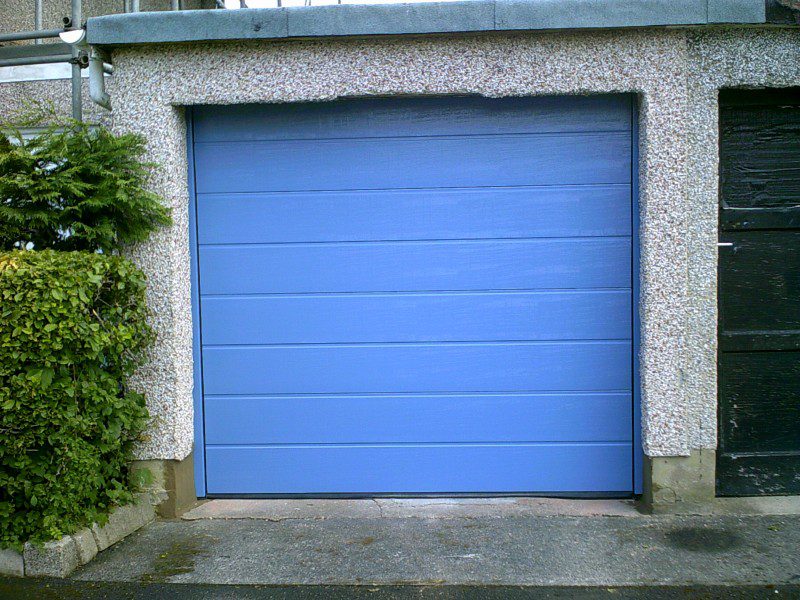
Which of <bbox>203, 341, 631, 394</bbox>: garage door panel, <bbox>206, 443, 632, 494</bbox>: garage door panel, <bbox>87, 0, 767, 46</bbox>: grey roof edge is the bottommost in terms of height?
<bbox>206, 443, 632, 494</bbox>: garage door panel

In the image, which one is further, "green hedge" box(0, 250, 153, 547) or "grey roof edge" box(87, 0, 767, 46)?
"grey roof edge" box(87, 0, 767, 46)

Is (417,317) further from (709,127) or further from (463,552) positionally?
(709,127)

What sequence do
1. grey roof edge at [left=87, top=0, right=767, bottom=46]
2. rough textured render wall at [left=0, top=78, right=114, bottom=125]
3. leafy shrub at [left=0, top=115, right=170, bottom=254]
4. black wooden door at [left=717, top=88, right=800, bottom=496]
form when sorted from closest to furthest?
leafy shrub at [left=0, top=115, right=170, bottom=254] < grey roof edge at [left=87, top=0, right=767, bottom=46] < black wooden door at [left=717, top=88, right=800, bottom=496] < rough textured render wall at [left=0, top=78, right=114, bottom=125]

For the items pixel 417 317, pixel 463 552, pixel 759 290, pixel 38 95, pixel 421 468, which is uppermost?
pixel 38 95

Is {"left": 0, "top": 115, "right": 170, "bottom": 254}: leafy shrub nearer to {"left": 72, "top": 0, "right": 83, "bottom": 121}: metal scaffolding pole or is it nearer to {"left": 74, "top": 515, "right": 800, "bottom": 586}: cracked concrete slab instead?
{"left": 72, "top": 0, "right": 83, "bottom": 121}: metal scaffolding pole

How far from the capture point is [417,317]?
4.20m

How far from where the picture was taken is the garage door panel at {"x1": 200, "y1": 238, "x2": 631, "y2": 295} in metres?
4.14

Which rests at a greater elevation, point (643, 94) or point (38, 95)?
point (38, 95)

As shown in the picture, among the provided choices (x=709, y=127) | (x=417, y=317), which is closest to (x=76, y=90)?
(x=417, y=317)

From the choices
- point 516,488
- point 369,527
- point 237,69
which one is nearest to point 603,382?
point 516,488

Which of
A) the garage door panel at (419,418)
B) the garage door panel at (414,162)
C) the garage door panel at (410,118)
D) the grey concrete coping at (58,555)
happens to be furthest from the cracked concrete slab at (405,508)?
the garage door panel at (410,118)

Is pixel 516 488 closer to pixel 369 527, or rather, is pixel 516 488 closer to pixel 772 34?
pixel 369 527

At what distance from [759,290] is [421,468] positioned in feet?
7.25

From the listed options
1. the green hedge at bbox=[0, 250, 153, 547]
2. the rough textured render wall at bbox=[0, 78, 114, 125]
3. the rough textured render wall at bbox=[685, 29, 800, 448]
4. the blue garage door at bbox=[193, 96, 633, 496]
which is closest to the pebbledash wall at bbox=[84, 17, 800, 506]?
the rough textured render wall at bbox=[685, 29, 800, 448]
